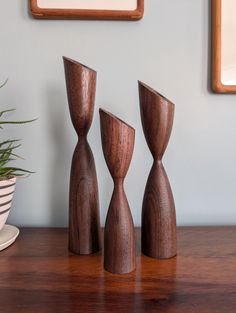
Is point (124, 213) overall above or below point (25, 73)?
below

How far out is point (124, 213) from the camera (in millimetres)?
549

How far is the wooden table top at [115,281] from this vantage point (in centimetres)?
46

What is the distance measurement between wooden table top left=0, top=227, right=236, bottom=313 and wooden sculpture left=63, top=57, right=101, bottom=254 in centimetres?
4

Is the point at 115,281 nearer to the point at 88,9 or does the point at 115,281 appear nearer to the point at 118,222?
the point at 118,222

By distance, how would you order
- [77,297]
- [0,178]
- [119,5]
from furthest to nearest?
[119,5]
[0,178]
[77,297]

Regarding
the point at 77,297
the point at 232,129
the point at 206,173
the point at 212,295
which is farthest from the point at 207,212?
the point at 77,297

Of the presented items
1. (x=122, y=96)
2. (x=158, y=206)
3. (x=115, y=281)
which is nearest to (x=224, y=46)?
(x=122, y=96)

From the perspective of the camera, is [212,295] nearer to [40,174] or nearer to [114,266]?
[114,266]

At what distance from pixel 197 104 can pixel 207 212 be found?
0.29m

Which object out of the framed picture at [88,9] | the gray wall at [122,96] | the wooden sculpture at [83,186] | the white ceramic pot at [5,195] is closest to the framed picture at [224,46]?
the gray wall at [122,96]

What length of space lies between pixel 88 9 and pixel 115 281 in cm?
63

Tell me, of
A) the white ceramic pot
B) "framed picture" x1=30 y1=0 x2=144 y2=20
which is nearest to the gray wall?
"framed picture" x1=30 y1=0 x2=144 y2=20

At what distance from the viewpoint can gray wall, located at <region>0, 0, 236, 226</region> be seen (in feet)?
2.47

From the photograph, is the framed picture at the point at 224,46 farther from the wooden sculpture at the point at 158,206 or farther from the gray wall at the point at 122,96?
the wooden sculpture at the point at 158,206
